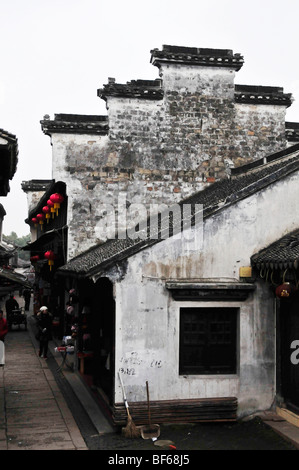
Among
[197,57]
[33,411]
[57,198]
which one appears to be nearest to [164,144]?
[197,57]

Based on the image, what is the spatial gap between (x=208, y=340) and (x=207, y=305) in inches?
32.3

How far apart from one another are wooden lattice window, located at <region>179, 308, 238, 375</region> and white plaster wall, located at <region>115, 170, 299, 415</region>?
19cm

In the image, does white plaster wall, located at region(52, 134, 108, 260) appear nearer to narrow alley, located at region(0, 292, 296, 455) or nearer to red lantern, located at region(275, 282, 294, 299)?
narrow alley, located at region(0, 292, 296, 455)

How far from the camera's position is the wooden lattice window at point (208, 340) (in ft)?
37.5

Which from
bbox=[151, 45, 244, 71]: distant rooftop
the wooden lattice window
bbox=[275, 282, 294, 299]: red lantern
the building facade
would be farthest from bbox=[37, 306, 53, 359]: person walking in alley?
bbox=[275, 282, 294, 299]: red lantern

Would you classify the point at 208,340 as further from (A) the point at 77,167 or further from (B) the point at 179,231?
(A) the point at 77,167

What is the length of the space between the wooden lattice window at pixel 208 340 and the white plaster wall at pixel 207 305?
192 millimetres

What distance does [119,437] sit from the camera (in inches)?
416

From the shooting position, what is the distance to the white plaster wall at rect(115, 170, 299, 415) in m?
11.0

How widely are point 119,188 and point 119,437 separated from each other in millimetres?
8767

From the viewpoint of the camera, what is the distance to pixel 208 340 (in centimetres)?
1156

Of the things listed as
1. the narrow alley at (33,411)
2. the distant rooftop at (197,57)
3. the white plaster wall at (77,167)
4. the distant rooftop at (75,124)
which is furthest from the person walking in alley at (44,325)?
the distant rooftop at (197,57)
